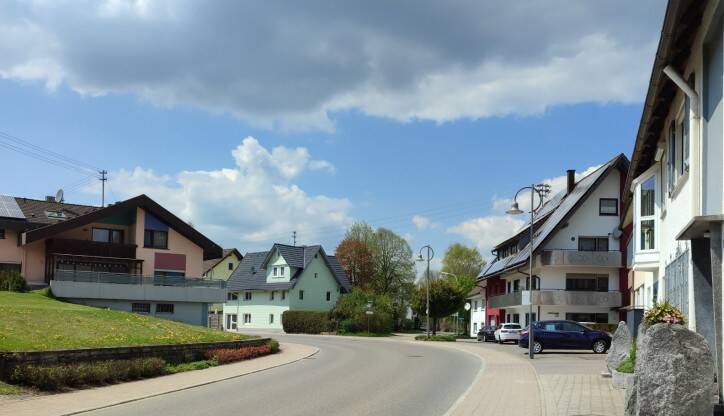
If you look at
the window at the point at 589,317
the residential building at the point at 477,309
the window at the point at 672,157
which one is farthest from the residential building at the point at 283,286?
the window at the point at 672,157

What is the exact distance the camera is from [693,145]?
1187 cm

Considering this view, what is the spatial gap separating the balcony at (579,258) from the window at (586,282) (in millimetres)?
1758

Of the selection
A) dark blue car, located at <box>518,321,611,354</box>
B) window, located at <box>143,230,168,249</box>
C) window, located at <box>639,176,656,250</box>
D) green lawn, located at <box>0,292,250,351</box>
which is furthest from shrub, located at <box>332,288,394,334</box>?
window, located at <box>639,176,656,250</box>

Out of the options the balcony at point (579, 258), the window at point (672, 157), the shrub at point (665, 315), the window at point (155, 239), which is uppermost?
the window at point (672, 157)

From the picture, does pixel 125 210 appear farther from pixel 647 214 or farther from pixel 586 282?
pixel 647 214

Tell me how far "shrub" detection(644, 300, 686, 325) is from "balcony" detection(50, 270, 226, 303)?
127ft

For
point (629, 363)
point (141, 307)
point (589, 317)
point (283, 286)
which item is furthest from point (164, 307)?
point (629, 363)

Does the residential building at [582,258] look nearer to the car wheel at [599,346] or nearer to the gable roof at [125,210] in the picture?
the car wheel at [599,346]

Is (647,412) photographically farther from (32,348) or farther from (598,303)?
(598,303)

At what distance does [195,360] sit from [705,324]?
55.2ft

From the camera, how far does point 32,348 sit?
664 inches

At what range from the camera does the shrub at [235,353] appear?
2459 cm

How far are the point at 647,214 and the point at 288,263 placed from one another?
5359 centimetres

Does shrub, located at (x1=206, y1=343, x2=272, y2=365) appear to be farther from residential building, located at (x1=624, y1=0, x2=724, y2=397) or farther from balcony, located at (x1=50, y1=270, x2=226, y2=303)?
balcony, located at (x1=50, y1=270, x2=226, y2=303)
